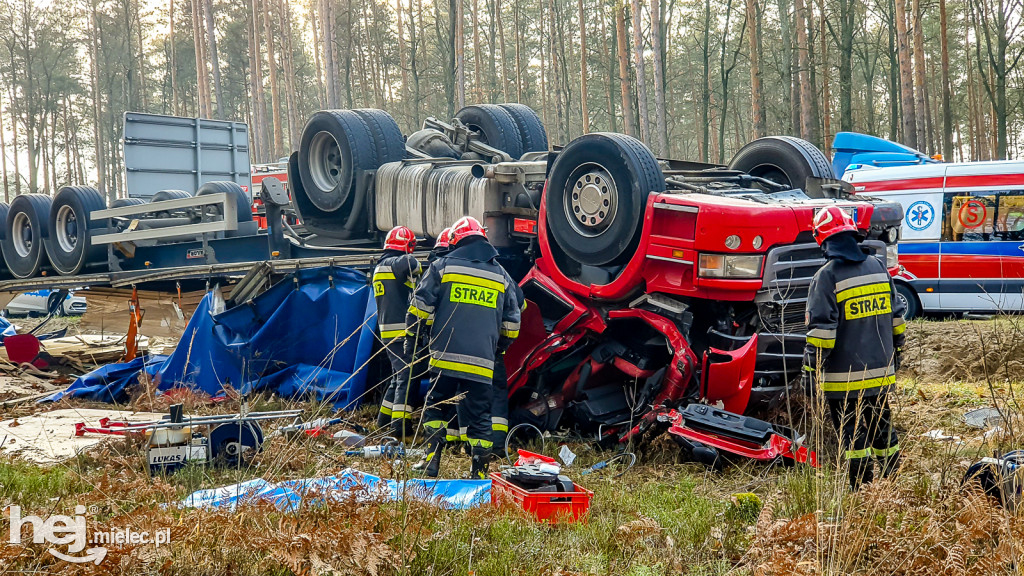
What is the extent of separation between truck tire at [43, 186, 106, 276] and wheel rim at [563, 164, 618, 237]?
5.15 m

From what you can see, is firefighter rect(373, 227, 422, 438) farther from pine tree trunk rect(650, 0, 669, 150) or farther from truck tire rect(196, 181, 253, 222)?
pine tree trunk rect(650, 0, 669, 150)

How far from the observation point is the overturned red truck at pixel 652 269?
5.18 metres

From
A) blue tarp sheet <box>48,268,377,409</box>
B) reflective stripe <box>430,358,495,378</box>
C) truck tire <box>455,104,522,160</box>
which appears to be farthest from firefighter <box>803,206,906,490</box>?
truck tire <box>455,104,522,160</box>

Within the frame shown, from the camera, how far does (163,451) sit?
4.52 meters

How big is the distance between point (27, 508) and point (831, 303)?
154 inches

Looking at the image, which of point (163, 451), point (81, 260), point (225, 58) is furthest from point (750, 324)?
point (225, 58)

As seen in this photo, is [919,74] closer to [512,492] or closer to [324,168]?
[324,168]

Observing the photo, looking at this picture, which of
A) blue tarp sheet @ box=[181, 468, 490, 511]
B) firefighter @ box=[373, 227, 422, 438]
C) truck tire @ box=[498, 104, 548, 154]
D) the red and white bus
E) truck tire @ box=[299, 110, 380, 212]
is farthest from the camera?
the red and white bus

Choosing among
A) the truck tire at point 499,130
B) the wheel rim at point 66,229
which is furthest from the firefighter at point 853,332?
the wheel rim at point 66,229

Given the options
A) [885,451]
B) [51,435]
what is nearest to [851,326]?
[885,451]

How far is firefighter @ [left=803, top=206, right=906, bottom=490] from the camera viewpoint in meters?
4.48

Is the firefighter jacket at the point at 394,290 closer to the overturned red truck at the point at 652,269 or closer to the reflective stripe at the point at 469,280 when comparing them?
the reflective stripe at the point at 469,280

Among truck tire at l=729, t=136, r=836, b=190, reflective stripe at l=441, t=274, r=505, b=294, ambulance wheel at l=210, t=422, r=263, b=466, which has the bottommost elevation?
ambulance wheel at l=210, t=422, r=263, b=466

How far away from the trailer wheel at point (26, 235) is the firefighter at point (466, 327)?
5.45 metres
